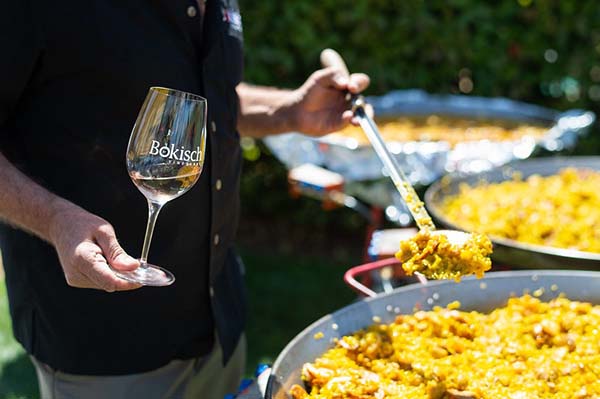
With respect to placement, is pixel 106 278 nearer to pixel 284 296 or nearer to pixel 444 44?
pixel 284 296

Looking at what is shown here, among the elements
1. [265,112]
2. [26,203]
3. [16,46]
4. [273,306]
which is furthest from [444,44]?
[26,203]

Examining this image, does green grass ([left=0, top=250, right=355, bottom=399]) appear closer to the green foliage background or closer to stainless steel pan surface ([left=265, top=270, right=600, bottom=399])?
the green foliage background

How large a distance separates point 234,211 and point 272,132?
1.28ft

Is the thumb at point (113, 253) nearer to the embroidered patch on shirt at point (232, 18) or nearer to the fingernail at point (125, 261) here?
the fingernail at point (125, 261)

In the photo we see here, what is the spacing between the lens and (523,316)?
209 cm

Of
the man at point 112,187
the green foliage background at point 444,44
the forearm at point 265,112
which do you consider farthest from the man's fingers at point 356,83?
the green foliage background at point 444,44

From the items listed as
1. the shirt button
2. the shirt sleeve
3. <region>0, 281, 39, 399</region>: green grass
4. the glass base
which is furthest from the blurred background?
the glass base

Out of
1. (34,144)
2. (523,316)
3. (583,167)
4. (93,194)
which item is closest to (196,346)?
(93,194)

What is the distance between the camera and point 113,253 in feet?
4.76

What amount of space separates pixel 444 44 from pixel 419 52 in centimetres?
24

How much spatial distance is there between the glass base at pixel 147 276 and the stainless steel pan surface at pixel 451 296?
15.9 inches

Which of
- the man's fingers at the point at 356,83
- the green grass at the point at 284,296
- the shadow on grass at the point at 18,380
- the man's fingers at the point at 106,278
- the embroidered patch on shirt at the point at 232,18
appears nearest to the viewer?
the man's fingers at the point at 106,278

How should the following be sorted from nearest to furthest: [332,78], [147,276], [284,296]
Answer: [147,276] < [332,78] < [284,296]

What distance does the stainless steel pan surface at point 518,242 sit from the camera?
2.36 m
